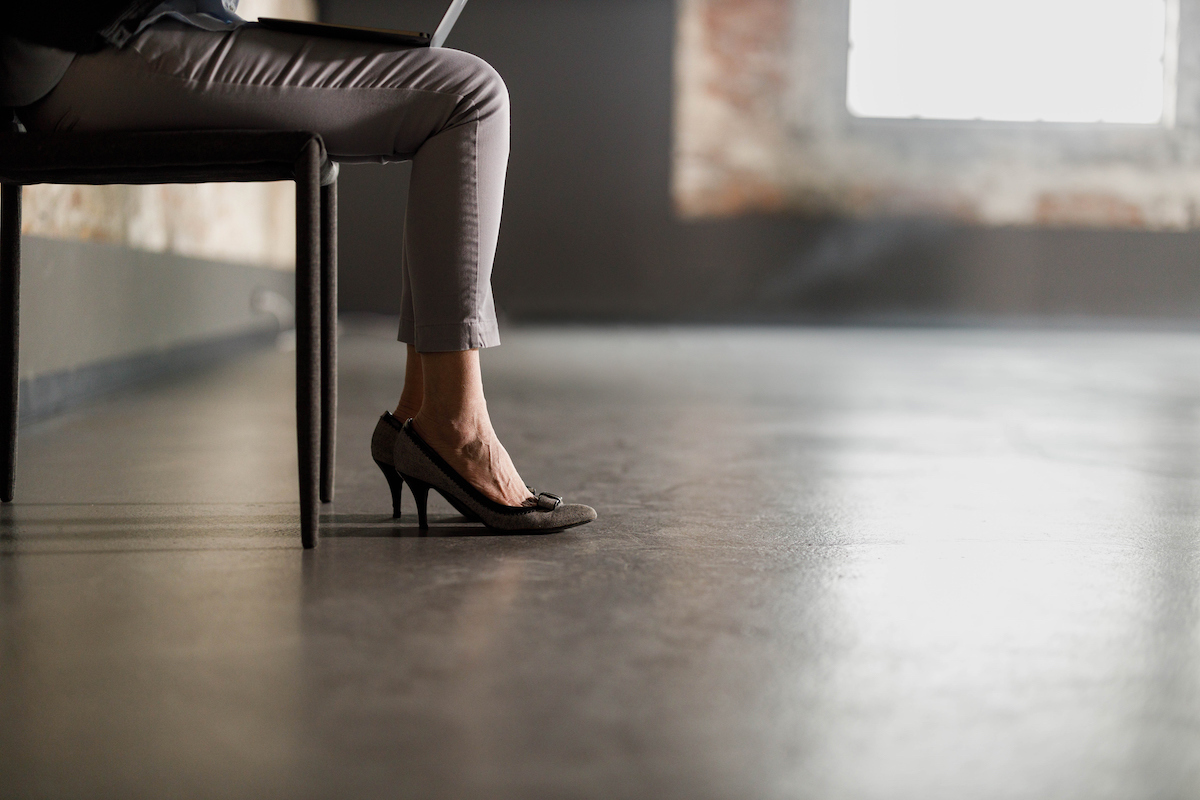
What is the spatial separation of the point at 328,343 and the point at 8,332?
39 cm

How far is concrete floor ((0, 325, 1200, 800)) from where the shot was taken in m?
0.65

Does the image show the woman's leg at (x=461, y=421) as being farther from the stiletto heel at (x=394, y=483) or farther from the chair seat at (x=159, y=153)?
the chair seat at (x=159, y=153)

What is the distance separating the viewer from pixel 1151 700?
2.47 feet

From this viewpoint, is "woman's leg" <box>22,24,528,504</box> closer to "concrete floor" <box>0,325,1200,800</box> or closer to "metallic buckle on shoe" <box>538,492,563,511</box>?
"metallic buckle on shoe" <box>538,492,563,511</box>

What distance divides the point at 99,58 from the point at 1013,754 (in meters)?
1.08

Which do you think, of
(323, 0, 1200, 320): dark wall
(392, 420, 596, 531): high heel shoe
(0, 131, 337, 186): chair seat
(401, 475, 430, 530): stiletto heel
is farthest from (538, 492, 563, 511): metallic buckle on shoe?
(323, 0, 1200, 320): dark wall

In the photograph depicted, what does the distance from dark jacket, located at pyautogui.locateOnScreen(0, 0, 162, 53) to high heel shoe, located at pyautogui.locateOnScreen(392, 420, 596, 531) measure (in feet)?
1.68

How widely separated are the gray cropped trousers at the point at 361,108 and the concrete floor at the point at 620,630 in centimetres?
30

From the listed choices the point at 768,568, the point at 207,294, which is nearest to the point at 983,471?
the point at 768,568

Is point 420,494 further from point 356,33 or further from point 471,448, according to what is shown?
point 356,33

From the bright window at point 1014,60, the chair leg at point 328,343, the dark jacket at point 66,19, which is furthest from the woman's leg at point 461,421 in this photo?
the bright window at point 1014,60

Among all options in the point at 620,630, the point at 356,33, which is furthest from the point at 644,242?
the point at 620,630

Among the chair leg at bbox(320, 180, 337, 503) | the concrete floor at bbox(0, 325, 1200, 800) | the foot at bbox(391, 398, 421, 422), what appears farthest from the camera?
the chair leg at bbox(320, 180, 337, 503)

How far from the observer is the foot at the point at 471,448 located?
1.22m
